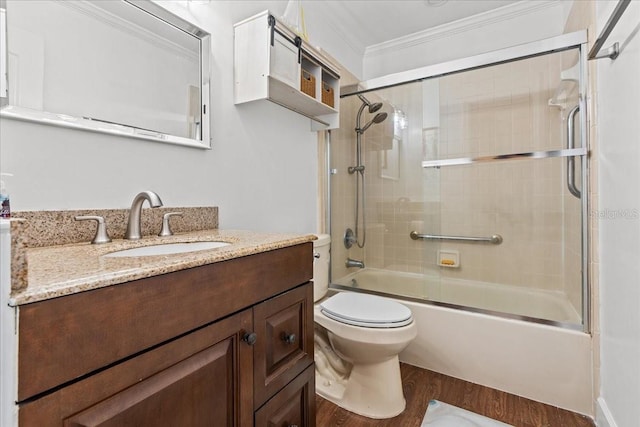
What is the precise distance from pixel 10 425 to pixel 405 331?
4.37ft

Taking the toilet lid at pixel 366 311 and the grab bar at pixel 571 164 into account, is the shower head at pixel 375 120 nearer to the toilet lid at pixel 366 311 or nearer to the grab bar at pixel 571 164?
the grab bar at pixel 571 164

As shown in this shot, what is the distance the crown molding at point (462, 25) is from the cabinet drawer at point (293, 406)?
8.80 ft

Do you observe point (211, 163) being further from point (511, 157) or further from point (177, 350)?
point (511, 157)

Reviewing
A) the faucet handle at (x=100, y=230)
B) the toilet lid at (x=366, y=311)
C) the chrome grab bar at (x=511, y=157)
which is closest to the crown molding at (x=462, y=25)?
the chrome grab bar at (x=511, y=157)

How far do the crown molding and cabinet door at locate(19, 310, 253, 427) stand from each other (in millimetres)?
2716

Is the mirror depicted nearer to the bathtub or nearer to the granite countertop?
the granite countertop

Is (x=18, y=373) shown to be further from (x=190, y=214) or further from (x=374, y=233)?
(x=374, y=233)

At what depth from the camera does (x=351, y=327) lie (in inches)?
57.4

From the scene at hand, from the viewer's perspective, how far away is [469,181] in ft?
7.92

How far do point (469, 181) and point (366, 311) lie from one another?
1.47 metres

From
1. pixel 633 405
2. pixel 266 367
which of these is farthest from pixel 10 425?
pixel 633 405

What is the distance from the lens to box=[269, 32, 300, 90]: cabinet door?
1395mm

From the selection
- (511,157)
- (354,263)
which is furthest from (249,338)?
(511,157)

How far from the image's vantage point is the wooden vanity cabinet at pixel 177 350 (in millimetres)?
452
